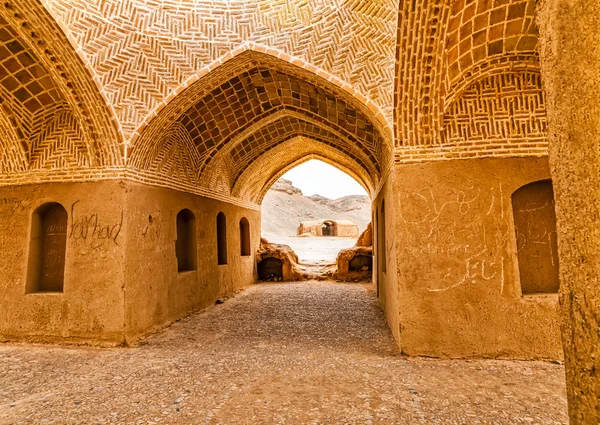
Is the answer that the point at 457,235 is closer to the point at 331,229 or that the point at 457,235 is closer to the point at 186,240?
the point at 186,240

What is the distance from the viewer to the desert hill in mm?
45694

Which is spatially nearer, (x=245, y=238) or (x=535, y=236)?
(x=535, y=236)

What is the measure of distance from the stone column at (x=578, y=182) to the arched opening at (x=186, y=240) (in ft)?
24.1

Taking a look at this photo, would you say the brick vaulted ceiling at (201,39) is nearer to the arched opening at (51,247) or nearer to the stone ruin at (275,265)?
the arched opening at (51,247)

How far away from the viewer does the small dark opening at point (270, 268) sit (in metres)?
13.3

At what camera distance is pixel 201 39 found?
5.91 m

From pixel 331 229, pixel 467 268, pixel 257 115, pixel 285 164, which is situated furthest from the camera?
pixel 331 229

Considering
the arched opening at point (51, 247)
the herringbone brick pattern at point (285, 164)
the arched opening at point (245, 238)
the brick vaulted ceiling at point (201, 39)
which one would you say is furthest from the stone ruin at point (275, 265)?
the brick vaulted ceiling at point (201, 39)

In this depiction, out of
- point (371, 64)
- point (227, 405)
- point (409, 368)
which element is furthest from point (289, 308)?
point (371, 64)

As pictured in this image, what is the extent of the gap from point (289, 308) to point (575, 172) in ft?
24.6

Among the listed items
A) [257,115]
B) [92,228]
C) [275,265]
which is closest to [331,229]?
[275,265]

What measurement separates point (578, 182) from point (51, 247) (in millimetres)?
7580

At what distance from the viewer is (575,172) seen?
4.52 ft

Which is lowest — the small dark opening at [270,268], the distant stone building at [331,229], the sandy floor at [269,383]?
the sandy floor at [269,383]
